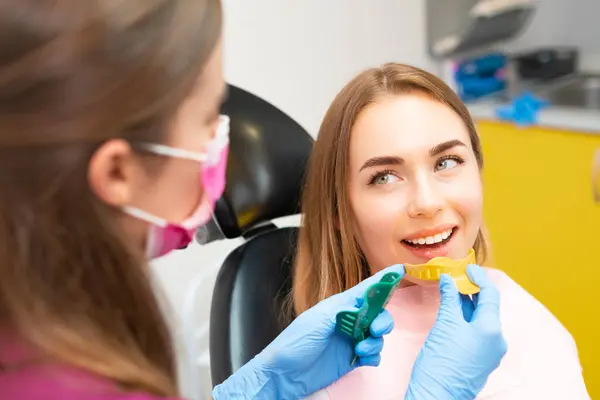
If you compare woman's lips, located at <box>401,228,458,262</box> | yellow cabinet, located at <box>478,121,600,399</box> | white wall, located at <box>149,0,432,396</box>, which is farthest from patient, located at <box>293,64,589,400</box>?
yellow cabinet, located at <box>478,121,600,399</box>

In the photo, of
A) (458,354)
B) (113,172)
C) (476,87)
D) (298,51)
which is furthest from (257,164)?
(476,87)

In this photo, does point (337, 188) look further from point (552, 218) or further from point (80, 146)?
point (552, 218)

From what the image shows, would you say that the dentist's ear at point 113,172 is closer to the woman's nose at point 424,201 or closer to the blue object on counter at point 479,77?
the woman's nose at point 424,201

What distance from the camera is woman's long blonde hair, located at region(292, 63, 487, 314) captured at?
1210 millimetres

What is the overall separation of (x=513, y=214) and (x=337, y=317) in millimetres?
1364

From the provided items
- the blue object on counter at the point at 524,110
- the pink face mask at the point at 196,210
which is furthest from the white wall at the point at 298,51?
the pink face mask at the point at 196,210

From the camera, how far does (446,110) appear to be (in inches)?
47.4

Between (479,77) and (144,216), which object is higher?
(144,216)

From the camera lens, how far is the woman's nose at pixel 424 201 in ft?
3.64

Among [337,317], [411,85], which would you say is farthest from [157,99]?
[411,85]

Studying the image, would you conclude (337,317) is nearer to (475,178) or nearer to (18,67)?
(475,178)

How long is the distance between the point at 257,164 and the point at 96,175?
2.32ft

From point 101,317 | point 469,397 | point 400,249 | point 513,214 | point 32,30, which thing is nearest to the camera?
point 32,30

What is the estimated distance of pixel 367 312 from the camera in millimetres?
1029
